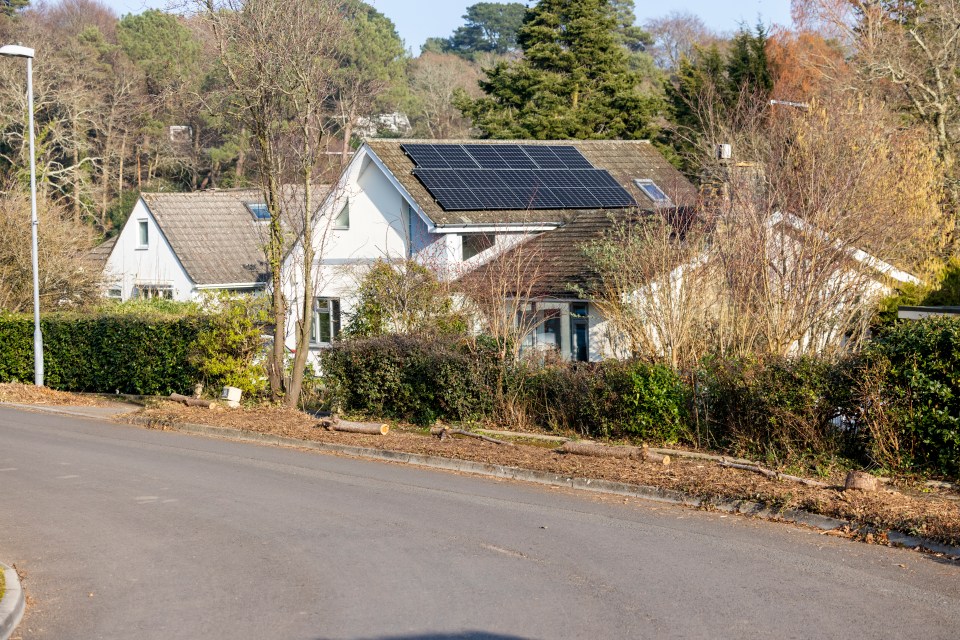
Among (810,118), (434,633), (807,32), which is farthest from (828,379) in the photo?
(807,32)

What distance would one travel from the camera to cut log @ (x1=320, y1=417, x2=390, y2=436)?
17.6 meters

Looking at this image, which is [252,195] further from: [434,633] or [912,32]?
[434,633]

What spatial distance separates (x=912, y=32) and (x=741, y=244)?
1468 cm

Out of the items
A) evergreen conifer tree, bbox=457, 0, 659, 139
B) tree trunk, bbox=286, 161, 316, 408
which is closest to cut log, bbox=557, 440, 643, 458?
tree trunk, bbox=286, 161, 316, 408

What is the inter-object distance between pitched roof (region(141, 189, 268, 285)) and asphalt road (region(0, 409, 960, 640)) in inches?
1027

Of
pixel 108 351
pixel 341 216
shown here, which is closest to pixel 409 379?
pixel 108 351

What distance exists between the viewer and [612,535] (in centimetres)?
1049

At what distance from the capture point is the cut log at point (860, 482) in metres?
11.3

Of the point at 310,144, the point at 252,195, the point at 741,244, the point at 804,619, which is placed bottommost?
the point at 804,619

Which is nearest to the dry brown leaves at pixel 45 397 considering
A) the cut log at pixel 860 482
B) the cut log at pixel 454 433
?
the cut log at pixel 454 433

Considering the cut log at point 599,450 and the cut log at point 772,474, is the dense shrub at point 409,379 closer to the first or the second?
the cut log at point 599,450

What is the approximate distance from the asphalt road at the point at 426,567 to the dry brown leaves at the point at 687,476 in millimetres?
508

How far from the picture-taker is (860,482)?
1127 cm

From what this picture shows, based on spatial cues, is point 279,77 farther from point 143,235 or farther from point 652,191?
point 143,235
